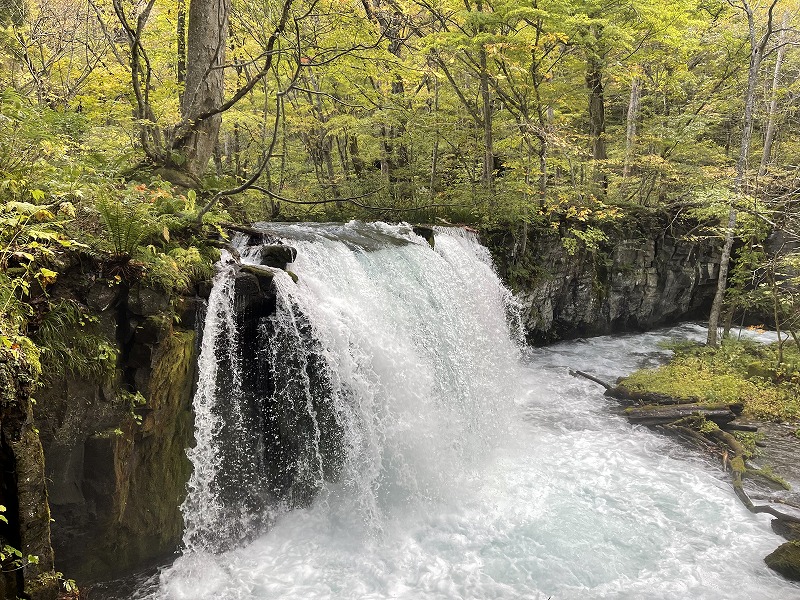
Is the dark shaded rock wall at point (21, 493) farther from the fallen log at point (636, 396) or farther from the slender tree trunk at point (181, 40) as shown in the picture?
the fallen log at point (636, 396)

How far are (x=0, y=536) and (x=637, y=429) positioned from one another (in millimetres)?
9607

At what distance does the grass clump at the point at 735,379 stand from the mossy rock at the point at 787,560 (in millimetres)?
4378

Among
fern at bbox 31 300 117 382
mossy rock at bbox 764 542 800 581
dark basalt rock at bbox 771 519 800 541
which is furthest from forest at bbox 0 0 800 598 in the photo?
mossy rock at bbox 764 542 800 581

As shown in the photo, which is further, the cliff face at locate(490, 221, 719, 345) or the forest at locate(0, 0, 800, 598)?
the cliff face at locate(490, 221, 719, 345)

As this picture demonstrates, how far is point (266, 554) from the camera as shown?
589cm

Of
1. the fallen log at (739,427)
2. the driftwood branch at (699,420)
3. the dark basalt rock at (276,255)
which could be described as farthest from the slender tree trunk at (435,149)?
the fallen log at (739,427)

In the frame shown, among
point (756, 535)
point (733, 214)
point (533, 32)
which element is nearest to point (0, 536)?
point (756, 535)

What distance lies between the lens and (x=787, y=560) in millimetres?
5645

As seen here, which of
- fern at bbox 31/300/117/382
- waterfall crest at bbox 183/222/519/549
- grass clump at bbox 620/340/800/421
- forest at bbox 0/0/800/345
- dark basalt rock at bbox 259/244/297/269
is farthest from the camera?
grass clump at bbox 620/340/800/421

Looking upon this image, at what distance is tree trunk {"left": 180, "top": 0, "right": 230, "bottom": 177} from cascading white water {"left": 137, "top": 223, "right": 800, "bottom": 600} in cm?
208

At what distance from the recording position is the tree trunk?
734 centimetres

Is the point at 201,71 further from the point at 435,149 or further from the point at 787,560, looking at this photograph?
the point at 787,560

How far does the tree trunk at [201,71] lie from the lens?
7336 mm

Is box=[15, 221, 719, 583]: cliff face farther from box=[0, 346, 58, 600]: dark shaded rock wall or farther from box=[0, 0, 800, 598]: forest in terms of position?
box=[0, 346, 58, 600]: dark shaded rock wall
